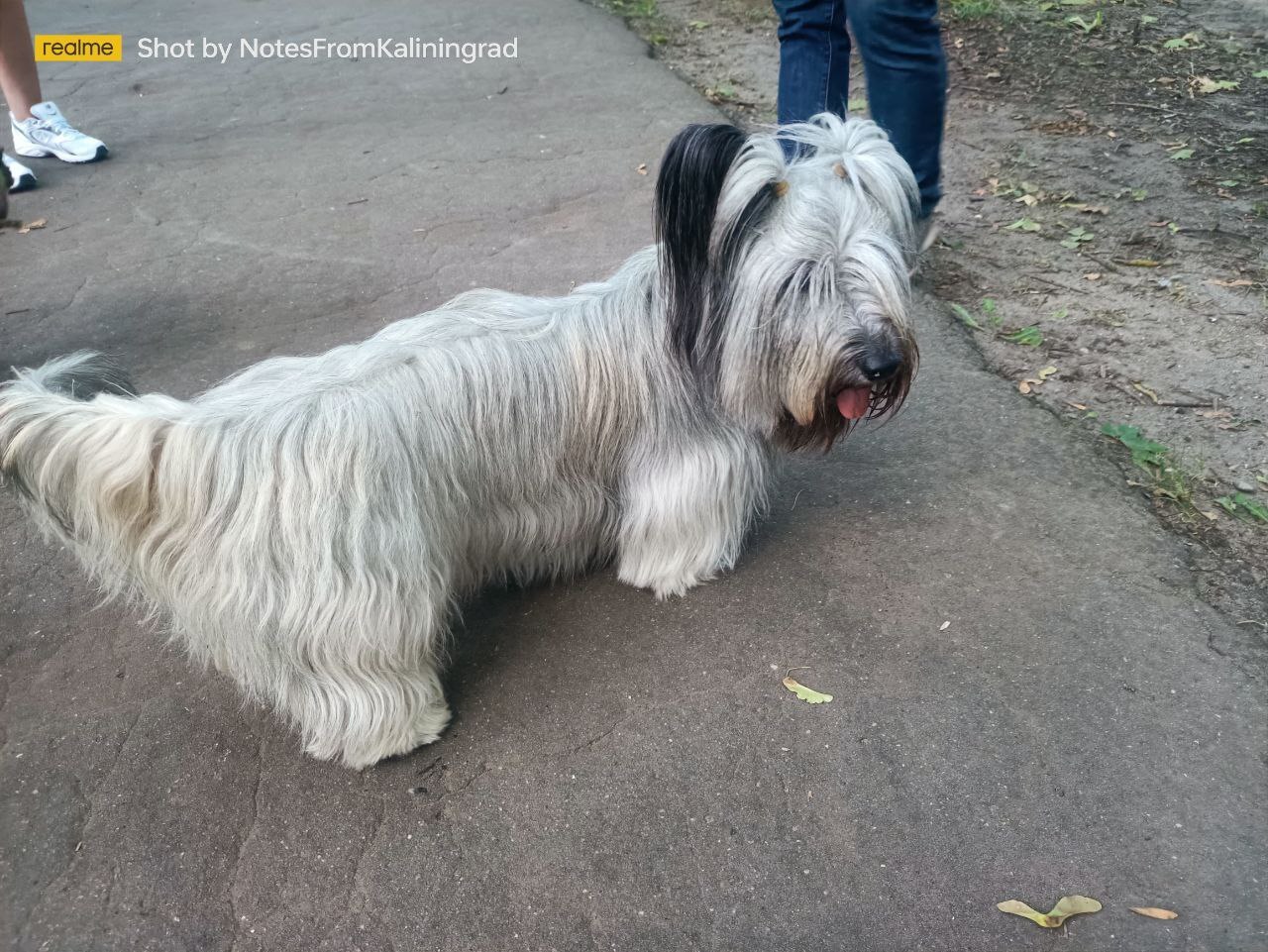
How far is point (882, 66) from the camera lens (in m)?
3.86

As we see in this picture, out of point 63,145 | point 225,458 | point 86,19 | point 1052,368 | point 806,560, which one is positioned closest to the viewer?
point 225,458

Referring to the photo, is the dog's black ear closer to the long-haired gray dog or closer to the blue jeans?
the long-haired gray dog

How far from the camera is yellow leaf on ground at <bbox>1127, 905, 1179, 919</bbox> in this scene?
82.9 inches

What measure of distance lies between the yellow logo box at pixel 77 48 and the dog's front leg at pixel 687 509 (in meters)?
7.41

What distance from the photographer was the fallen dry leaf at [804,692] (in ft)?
8.74

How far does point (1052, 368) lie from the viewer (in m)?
3.89

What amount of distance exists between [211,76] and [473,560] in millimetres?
6546

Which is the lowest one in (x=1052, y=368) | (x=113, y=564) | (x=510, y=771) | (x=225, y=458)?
(x=510, y=771)

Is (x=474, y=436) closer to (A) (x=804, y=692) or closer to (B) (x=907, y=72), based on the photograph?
(A) (x=804, y=692)

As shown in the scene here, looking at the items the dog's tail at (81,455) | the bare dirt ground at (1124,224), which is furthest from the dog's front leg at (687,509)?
the dog's tail at (81,455)

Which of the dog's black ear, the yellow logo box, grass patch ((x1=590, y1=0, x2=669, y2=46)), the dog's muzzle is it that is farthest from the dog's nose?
the yellow logo box

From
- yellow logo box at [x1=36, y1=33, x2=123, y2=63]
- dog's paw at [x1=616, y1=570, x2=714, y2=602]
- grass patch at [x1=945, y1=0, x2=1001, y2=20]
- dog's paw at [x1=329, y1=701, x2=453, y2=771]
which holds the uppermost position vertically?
grass patch at [x1=945, y1=0, x2=1001, y2=20]

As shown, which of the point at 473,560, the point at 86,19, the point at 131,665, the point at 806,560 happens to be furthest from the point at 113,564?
the point at 86,19

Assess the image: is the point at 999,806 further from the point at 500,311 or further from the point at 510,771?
the point at 500,311
